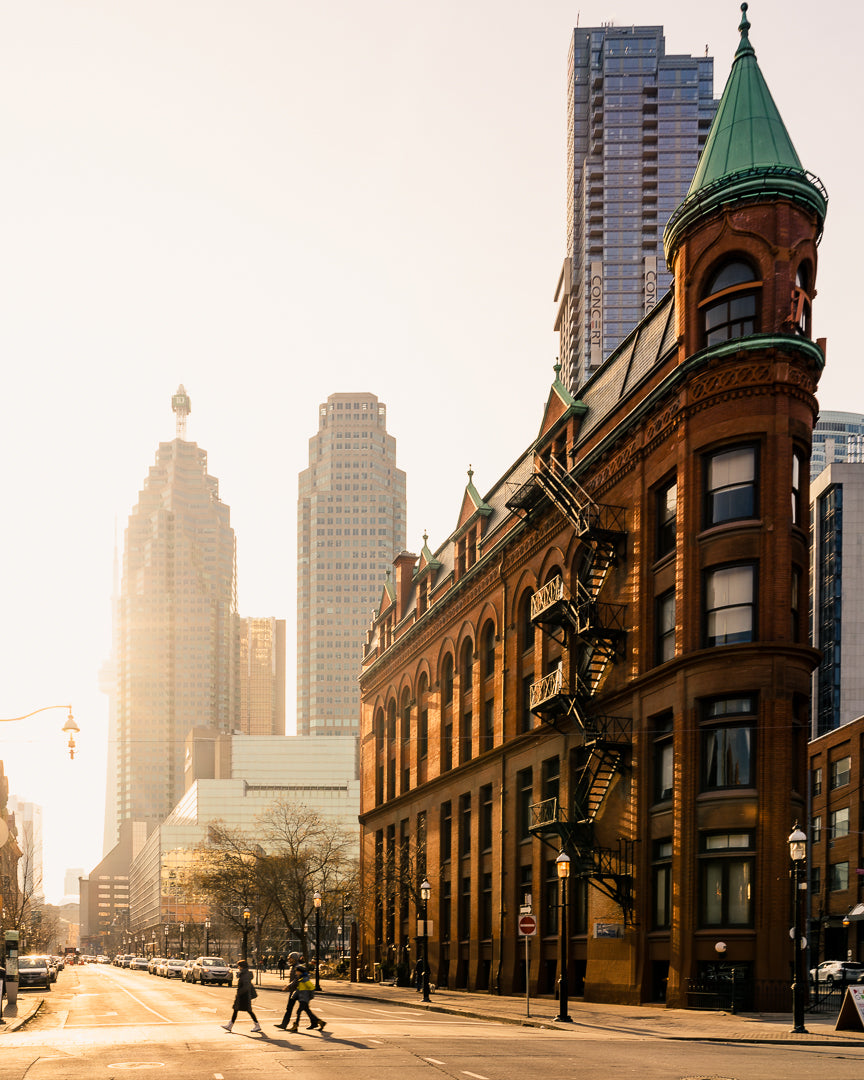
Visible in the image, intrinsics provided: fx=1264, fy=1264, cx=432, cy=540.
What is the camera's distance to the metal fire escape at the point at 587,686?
4175cm

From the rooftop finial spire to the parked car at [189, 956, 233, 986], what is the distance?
57.7 meters

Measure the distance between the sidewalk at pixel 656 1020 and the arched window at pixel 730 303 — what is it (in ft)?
62.2

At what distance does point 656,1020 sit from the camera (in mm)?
32469

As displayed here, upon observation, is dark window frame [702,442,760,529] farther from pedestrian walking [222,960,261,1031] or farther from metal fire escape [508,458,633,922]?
pedestrian walking [222,960,261,1031]

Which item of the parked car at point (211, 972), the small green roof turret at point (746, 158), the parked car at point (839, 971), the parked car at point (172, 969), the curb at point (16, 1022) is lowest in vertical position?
the parked car at point (172, 969)

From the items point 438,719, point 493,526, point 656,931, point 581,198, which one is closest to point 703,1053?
point 656,931

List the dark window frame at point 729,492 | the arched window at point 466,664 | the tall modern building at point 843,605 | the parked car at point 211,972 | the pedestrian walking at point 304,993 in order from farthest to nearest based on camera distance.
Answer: the tall modern building at point 843,605 < the parked car at point 211,972 < the arched window at point 466,664 < the dark window frame at point 729,492 < the pedestrian walking at point 304,993

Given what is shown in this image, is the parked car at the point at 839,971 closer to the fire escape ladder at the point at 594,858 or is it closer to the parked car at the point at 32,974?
the fire escape ladder at the point at 594,858

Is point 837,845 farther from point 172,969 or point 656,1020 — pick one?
point 656,1020

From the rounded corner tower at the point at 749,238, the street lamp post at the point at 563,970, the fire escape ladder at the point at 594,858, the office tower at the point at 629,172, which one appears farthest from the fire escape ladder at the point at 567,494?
the office tower at the point at 629,172

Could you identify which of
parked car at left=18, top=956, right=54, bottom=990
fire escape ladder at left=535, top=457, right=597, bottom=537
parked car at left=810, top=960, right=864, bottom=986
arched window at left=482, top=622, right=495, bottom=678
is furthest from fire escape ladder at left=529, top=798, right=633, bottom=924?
parked car at left=18, top=956, right=54, bottom=990

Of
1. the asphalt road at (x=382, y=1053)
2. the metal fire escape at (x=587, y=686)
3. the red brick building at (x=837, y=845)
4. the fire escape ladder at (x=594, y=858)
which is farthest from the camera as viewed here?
the red brick building at (x=837, y=845)

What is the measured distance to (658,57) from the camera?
184m

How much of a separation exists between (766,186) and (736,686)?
1481cm
